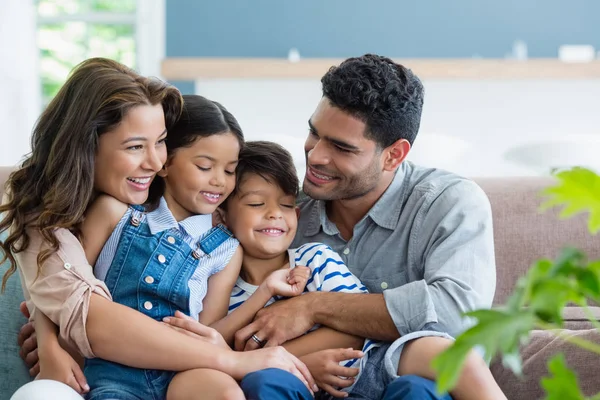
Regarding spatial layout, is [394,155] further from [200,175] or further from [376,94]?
[200,175]

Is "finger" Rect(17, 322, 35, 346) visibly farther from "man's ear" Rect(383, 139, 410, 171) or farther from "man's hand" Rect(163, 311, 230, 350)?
"man's ear" Rect(383, 139, 410, 171)

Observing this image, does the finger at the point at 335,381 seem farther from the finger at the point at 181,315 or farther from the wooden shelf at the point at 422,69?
the wooden shelf at the point at 422,69

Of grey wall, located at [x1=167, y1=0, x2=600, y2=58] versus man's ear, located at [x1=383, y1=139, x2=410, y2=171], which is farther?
grey wall, located at [x1=167, y1=0, x2=600, y2=58]

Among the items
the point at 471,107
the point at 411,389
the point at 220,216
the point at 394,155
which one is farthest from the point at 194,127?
the point at 471,107

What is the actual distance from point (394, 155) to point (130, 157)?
28.9 inches

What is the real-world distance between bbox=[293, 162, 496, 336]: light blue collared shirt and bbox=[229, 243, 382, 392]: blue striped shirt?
0.31ft

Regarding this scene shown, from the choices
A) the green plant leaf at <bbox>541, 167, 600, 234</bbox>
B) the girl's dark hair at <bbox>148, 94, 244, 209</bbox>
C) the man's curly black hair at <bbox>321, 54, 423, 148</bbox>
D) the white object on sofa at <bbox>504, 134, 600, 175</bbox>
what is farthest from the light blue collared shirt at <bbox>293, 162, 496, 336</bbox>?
the white object on sofa at <bbox>504, 134, 600, 175</bbox>

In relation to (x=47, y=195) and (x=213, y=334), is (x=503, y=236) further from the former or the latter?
(x=47, y=195)

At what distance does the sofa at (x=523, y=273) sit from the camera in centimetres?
189

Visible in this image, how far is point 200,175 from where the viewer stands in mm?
1934

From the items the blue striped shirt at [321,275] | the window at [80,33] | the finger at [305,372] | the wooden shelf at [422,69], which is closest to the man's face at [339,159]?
the blue striped shirt at [321,275]

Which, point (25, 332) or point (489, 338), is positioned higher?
point (489, 338)

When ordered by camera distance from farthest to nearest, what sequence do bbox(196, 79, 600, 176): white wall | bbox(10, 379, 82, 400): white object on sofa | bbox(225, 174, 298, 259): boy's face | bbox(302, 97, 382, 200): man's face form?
bbox(196, 79, 600, 176): white wall → bbox(302, 97, 382, 200): man's face → bbox(225, 174, 298, 259): boy's face → bbox(10, 379, 82, 400): white object on sofa

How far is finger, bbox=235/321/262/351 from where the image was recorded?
187 cm
